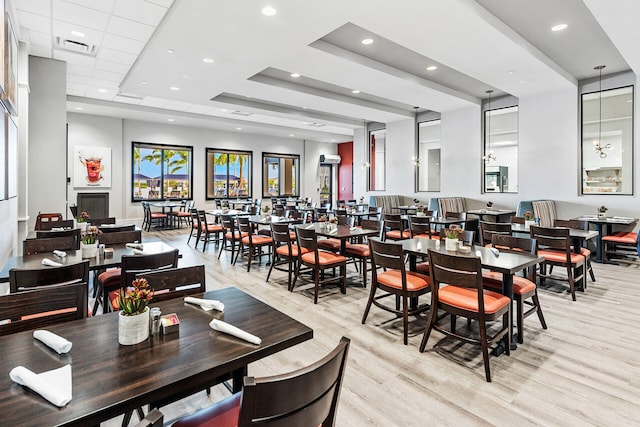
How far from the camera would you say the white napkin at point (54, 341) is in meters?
1.29

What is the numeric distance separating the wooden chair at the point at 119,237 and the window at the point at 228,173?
980 centimetres

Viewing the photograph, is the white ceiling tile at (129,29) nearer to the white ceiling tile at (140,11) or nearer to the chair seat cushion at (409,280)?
the white ceiling tile at (140,11)

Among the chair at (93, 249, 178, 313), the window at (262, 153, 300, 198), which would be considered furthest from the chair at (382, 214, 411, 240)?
the window at (262, 153, 300, 198)

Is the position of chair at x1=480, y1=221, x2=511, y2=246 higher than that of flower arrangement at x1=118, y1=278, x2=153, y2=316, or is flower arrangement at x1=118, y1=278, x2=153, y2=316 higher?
chair at x1=480, y1=221, x2=511, y2=246

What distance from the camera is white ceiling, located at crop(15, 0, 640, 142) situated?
4.29 meters

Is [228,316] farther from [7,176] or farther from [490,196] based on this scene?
[490,196]

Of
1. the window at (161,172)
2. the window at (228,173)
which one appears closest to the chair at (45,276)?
the window at (161,172)

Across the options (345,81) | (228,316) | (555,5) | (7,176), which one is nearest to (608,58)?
(555,5)

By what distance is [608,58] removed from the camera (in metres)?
6.36

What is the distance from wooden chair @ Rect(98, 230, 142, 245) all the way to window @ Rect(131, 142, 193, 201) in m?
9.03

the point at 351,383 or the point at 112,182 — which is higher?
the point at 112,182

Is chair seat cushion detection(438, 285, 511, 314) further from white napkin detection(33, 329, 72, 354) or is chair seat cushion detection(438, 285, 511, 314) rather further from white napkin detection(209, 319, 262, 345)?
white napkin detection(33, 329, 72, 354)

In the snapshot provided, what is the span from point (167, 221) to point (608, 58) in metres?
11.7

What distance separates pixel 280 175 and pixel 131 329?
555 inches
